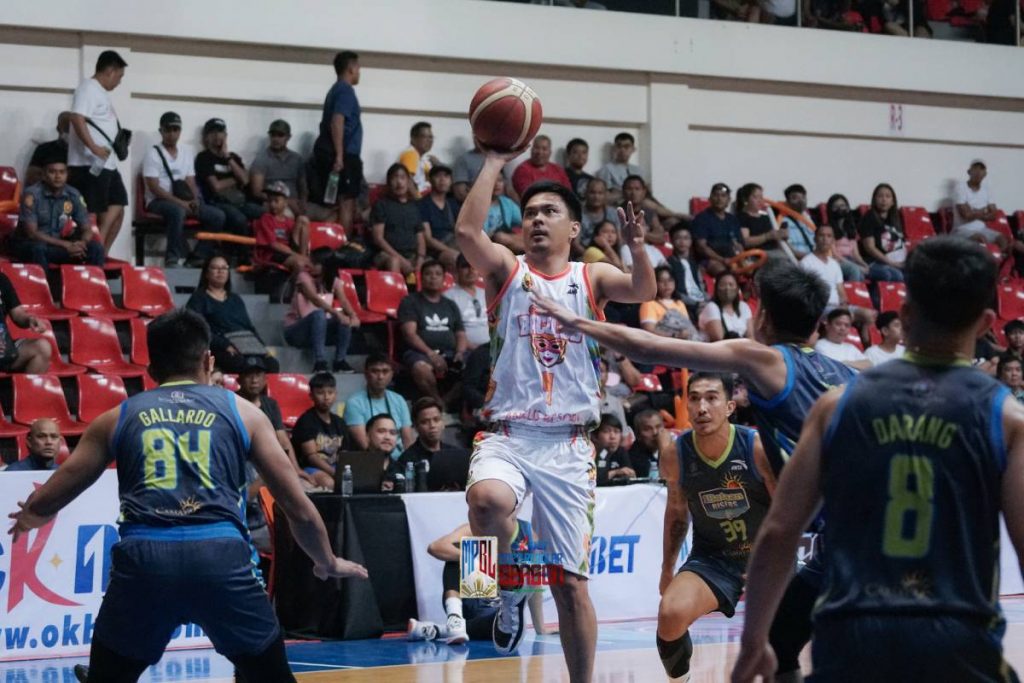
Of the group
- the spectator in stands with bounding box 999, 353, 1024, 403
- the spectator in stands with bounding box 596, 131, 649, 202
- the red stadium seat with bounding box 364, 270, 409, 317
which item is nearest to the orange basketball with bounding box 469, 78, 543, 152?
the red stadium seat with bounding box 364, 270, 409, 317

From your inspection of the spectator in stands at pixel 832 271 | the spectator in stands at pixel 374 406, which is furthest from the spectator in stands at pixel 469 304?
the spectator in stands at pixel 832 271

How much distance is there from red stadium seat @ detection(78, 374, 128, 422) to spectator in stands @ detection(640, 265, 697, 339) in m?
5.23

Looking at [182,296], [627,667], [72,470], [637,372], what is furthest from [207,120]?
[72,470]

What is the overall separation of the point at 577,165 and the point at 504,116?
10711 mm

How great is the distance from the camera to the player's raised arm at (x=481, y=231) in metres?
6.43

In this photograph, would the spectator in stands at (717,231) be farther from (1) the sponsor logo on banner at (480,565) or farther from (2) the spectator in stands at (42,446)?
(1) the sponsor logo on banner at (480,565)

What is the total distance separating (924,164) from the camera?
21109mm

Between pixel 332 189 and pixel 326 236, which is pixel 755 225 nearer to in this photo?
pixel 332 189

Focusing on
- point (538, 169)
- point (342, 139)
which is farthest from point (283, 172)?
point (538, 169)

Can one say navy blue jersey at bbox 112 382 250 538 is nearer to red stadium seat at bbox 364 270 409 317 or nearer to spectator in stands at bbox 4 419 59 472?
spectator in stands at bbox 4 419 59 472

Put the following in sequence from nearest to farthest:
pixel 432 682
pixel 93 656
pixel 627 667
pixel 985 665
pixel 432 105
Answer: pixel 985 665 → pixel 93 656 → pixel 432 682 → pixel 627 667 → pixel 432 105

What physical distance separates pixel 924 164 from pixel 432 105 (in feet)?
25.7

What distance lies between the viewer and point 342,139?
15.5 m

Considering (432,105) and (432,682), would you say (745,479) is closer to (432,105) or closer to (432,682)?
(432,682)
